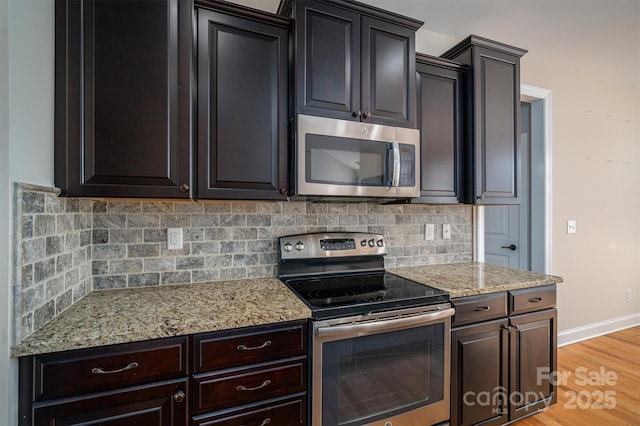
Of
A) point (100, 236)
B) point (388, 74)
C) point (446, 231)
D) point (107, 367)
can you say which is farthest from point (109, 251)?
point (446, 231)

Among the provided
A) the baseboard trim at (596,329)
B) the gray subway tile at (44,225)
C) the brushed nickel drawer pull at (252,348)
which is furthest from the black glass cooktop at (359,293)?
the baseboard trim at (596,329)

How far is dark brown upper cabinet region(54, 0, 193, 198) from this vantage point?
3.83 ft

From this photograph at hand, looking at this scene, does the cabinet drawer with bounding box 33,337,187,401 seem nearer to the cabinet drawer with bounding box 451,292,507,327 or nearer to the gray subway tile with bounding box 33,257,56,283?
the gray subway tile with bounding box 33,257,56,283

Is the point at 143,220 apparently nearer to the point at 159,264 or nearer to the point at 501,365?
the point at 159,264

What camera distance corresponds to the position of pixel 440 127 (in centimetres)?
192

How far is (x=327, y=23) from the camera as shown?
1.54 m

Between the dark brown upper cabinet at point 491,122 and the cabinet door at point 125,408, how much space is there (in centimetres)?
196

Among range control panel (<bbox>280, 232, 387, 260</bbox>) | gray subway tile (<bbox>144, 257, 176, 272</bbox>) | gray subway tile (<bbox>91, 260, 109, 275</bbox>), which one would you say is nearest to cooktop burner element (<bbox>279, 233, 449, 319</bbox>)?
range control panel (<bbox>280, 232, 387, 260</bbox>)

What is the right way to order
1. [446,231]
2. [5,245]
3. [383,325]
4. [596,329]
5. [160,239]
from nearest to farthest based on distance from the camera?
1. [5,245]
2. [383,325]
3. [160,239]
4. [446,231]
5. [596,329]

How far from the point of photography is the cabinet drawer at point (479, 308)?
5.16 feet

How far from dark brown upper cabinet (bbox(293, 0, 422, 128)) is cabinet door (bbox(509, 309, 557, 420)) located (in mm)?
1400

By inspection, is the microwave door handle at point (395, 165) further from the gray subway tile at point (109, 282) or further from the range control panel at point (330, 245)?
the gray subway tile at point (109, 282)

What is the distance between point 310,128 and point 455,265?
1.57m

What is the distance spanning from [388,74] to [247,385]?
1721mm
